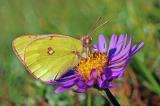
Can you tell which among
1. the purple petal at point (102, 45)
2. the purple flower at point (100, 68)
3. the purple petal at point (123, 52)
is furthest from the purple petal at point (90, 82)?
the purple petal at point (102, 45)

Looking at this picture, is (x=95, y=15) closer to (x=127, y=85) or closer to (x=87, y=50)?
(x=127, y=85)

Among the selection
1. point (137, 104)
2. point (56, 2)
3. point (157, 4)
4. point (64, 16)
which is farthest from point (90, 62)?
point (56, 2)

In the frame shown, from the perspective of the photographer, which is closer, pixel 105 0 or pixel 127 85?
pixel 127 85

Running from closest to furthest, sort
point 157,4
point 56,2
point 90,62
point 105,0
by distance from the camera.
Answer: point 90,62, point 157,4, point 105,0, point 56,2

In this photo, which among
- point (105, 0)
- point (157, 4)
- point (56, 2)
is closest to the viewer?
point (157, 4)

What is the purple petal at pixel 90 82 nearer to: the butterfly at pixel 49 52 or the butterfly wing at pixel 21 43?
the butterfly at pixel 49 52

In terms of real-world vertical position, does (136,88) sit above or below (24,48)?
below

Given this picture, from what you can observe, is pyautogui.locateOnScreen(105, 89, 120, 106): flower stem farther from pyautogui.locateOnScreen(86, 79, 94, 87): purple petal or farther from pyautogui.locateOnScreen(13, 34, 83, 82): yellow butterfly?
pyautogui.locateOnScreen(13, 34, 83, 82): yellow butterfly
